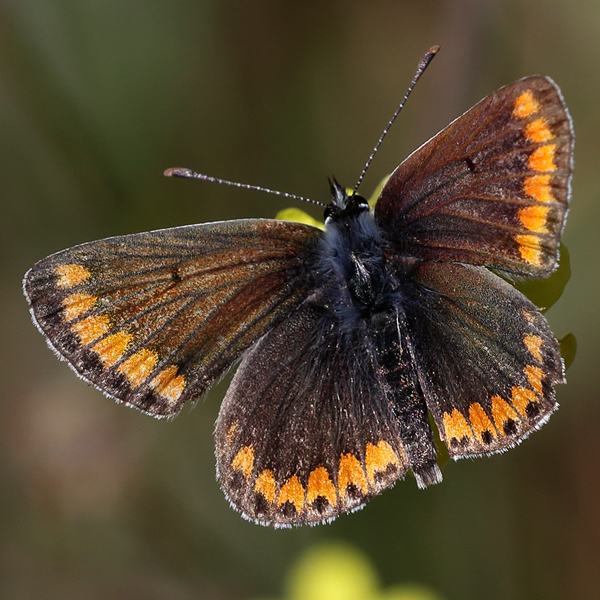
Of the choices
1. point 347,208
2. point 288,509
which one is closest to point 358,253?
point 347,208

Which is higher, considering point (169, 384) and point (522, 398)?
point (169, 384)

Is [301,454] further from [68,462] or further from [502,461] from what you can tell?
[68,462]

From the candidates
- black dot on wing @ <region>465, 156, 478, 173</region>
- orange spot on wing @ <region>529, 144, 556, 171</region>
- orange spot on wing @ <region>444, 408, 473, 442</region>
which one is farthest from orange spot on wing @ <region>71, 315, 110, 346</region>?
orange spot on wing @ <region>529, 144, 556, 171</region>

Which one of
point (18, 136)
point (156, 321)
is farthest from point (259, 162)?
point (156, 321)

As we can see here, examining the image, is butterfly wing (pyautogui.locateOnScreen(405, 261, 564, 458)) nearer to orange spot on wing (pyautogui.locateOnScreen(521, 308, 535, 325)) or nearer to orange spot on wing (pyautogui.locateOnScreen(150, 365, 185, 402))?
orange spot on wing (pyautogui.locateOnScreen(521, 308, 535, 325))

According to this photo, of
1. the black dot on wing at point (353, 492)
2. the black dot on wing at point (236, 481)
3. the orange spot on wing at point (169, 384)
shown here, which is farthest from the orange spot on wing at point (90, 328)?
the black dot on wing at point (353, 492)

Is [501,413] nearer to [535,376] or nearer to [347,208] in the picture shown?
[535,376]
